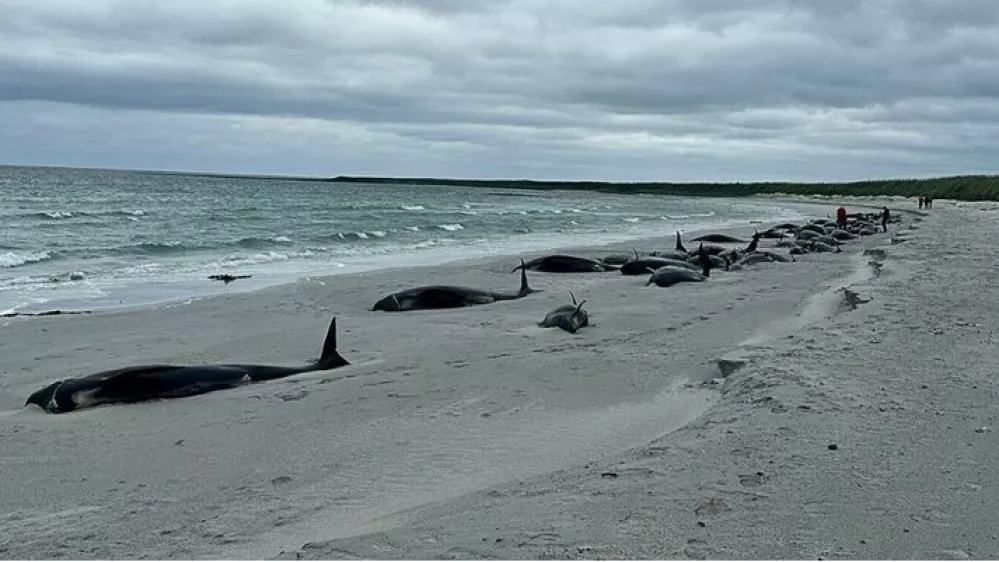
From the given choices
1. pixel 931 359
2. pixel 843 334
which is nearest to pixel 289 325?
pixel 843 334

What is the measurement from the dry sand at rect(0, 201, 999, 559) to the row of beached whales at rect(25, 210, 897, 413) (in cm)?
28

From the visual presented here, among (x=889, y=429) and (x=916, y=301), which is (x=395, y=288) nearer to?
(x=916, y=301)

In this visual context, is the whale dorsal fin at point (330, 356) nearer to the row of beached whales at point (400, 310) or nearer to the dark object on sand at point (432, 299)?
the row of beached whales at point (400, 310)

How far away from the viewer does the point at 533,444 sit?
18.9 ft

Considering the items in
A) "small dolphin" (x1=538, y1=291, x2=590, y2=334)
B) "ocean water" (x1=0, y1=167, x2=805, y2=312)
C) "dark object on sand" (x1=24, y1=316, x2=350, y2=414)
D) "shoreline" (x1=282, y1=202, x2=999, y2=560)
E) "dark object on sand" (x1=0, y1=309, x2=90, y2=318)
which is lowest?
"ocean water" (x1=0, y1=167, x2=805, y2=312)

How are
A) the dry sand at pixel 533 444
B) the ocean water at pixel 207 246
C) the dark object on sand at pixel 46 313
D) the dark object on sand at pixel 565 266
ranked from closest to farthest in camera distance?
the dry sand at pixel 533 444 → the dark object on sand at pixel 46 313 → the ocean water at pixel 207 246 → the dark object on sand at pixel 565 266

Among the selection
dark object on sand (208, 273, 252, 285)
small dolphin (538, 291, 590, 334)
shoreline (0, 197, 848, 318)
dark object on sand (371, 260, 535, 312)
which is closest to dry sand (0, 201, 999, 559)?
small dolphin (538, 291, 590, 334)

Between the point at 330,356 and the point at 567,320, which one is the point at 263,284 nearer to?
the point at 567,320

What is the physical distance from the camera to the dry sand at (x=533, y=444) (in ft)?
13.4

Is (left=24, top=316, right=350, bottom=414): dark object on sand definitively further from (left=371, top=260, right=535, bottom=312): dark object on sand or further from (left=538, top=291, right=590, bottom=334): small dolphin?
(left=371, top=260, right=535, bottom=312): dark object on sand

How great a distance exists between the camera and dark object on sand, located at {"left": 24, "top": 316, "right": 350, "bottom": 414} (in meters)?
7.32

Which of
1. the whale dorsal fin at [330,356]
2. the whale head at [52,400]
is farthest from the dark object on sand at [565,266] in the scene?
the whale head at [52,400]

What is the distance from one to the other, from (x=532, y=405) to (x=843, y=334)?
12.7 feet

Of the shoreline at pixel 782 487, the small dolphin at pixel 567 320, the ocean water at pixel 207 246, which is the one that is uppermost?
the shoreline at pixel 782 487
